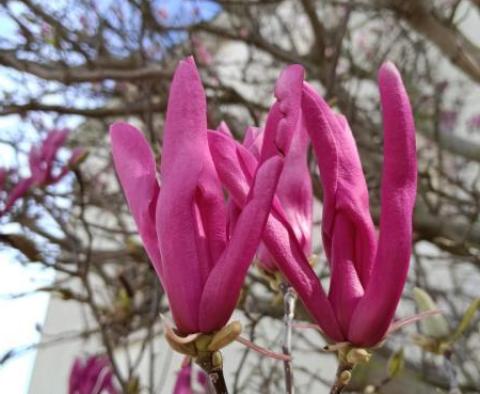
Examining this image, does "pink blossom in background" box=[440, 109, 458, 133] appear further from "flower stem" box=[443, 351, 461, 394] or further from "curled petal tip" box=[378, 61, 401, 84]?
"curled petal tip" box=[378, 61, 401, 84]

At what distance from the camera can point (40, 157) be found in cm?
153

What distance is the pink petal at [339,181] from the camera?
1.61 feet

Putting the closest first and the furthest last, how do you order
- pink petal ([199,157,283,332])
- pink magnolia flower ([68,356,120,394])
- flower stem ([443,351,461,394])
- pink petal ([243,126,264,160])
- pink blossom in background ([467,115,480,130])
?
1. pink petal ([199,157,283,332])
2. pink petal ([243,126,264,160])
3. flower stem ([443,351,461,394])
4. pink magnolia flower ([68,356,120,394])
5. pink blossom in background ([467,115,480,130])

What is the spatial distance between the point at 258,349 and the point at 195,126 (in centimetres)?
17

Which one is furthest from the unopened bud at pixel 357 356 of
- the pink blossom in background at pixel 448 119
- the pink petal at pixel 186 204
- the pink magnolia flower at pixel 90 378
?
the pink blossom in background at pixel 448 119

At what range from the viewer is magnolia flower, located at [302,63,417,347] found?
46 cm

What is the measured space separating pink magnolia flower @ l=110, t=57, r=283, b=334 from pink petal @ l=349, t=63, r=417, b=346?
0.08 meters

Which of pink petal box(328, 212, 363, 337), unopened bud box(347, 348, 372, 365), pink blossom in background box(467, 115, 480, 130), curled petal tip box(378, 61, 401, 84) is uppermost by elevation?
pink blossom in background box(467, 115, 480, 130)

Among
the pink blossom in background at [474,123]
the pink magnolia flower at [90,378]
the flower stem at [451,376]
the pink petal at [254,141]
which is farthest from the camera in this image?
the pink blossom in background at [474,123]

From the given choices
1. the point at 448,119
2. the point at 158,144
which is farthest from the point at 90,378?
the point at 448,119

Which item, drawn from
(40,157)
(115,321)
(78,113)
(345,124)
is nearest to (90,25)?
(78,113)

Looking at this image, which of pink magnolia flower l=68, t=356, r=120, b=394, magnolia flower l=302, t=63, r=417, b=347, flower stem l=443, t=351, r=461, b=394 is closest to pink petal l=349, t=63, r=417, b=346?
magnolia flower l=302, t=63, r=417, b=347

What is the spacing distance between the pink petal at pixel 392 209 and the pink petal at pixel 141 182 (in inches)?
6.5

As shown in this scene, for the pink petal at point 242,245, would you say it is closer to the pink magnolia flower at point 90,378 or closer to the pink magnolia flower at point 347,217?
the pink magnolia flower at point 347,217
